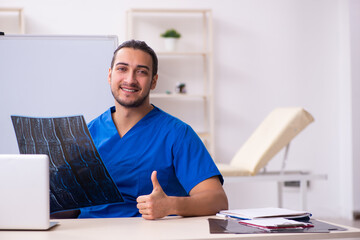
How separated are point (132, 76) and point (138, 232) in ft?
1.91

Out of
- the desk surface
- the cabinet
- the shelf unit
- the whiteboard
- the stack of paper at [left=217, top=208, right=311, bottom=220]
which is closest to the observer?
the desk surface

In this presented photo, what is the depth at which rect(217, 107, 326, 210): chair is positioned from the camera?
3293 mm

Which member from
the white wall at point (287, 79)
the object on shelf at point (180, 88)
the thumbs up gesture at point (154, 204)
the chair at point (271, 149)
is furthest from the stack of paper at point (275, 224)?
the white wall at point (287, 79)

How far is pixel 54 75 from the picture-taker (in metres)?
1.89

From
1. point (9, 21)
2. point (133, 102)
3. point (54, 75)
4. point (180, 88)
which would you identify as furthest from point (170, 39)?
point (133, 102)

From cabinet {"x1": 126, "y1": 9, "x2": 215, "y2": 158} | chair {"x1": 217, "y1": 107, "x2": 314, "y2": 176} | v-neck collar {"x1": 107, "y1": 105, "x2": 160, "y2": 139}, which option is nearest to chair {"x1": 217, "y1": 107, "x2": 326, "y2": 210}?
chair {"x1": 217, "y1": 107, "x2": 314, "y2": 176}

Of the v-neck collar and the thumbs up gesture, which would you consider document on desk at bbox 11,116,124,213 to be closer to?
the thumbs up gesture

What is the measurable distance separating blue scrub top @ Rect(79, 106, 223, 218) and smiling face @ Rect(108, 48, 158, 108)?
8 cm

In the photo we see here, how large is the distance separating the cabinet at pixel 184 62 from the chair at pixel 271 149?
741 millimetres

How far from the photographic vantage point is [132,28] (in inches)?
169

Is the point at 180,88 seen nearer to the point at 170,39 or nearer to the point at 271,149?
the point at 170,39

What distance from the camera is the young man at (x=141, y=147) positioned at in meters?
1.46

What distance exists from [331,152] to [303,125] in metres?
1.27

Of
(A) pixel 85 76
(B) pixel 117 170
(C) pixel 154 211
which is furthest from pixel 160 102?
(C) pixel 154 211
